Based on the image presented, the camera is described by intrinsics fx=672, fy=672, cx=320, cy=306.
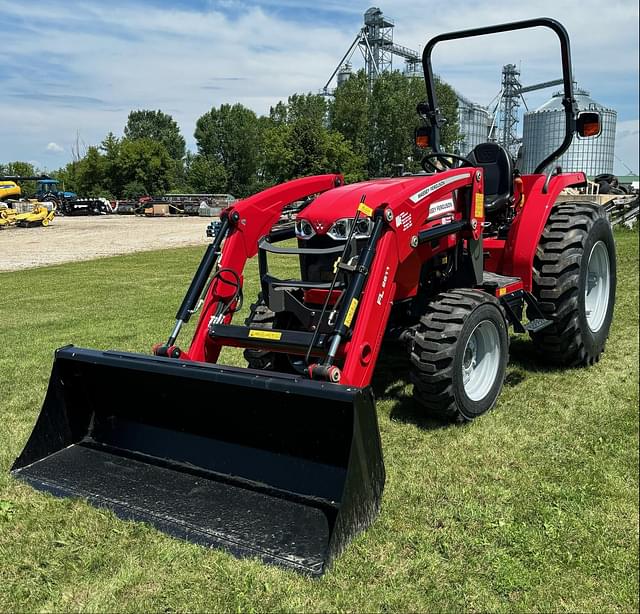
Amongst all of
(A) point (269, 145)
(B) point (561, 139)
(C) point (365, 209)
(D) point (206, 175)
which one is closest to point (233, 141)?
(D) point (206, 175)

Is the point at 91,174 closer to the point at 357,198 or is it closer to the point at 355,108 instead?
the point at 355,108

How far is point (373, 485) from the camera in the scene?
9.96ft

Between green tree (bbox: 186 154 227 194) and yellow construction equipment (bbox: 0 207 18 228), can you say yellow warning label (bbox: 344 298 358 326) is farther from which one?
green tree (bbox: 186 154 227 194)

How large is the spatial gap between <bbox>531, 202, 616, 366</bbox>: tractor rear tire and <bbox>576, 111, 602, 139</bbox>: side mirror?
67 cm

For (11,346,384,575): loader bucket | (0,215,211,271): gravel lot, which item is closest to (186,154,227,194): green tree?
(0,215,211,271): gravel lot

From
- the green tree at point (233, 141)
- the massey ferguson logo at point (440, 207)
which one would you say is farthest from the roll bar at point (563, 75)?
the green tree at point (233, 141)

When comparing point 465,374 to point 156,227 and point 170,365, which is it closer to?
point 170,365

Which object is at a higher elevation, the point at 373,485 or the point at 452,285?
the point at 452,285

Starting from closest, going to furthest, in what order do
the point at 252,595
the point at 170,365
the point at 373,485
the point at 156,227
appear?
the point at 252,595, the point at 373,485, the point at 170,365, the point at 156,227

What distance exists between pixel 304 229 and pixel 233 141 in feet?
126

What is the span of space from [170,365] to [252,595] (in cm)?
135

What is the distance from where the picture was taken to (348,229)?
4.15m

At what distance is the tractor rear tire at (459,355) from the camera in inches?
155

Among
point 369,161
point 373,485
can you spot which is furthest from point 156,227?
point 373,485
